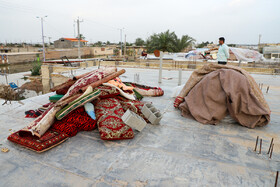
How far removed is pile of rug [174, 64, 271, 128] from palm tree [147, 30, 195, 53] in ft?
74.0

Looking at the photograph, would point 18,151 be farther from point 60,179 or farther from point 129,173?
point 129,173

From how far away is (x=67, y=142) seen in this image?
9.23ft

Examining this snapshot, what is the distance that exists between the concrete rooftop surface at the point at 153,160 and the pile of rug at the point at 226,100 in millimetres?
208

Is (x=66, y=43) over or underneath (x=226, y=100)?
over

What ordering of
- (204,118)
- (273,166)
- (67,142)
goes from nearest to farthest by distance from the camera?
(273,166) → (67,142) → (204,118)

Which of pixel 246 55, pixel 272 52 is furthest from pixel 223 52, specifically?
pixel 272 52

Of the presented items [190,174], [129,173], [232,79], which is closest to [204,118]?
[232,79]

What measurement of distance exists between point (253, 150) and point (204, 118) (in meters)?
1.00

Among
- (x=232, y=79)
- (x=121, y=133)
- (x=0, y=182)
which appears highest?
(x=232, y=79)

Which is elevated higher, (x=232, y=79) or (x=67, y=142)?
(x=232, y=79)

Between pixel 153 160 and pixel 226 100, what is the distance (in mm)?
1928

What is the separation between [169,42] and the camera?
2573cm

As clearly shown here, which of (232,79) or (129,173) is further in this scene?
(232,79)

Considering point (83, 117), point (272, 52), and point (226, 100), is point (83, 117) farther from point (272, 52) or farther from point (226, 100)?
point (272, 52)
